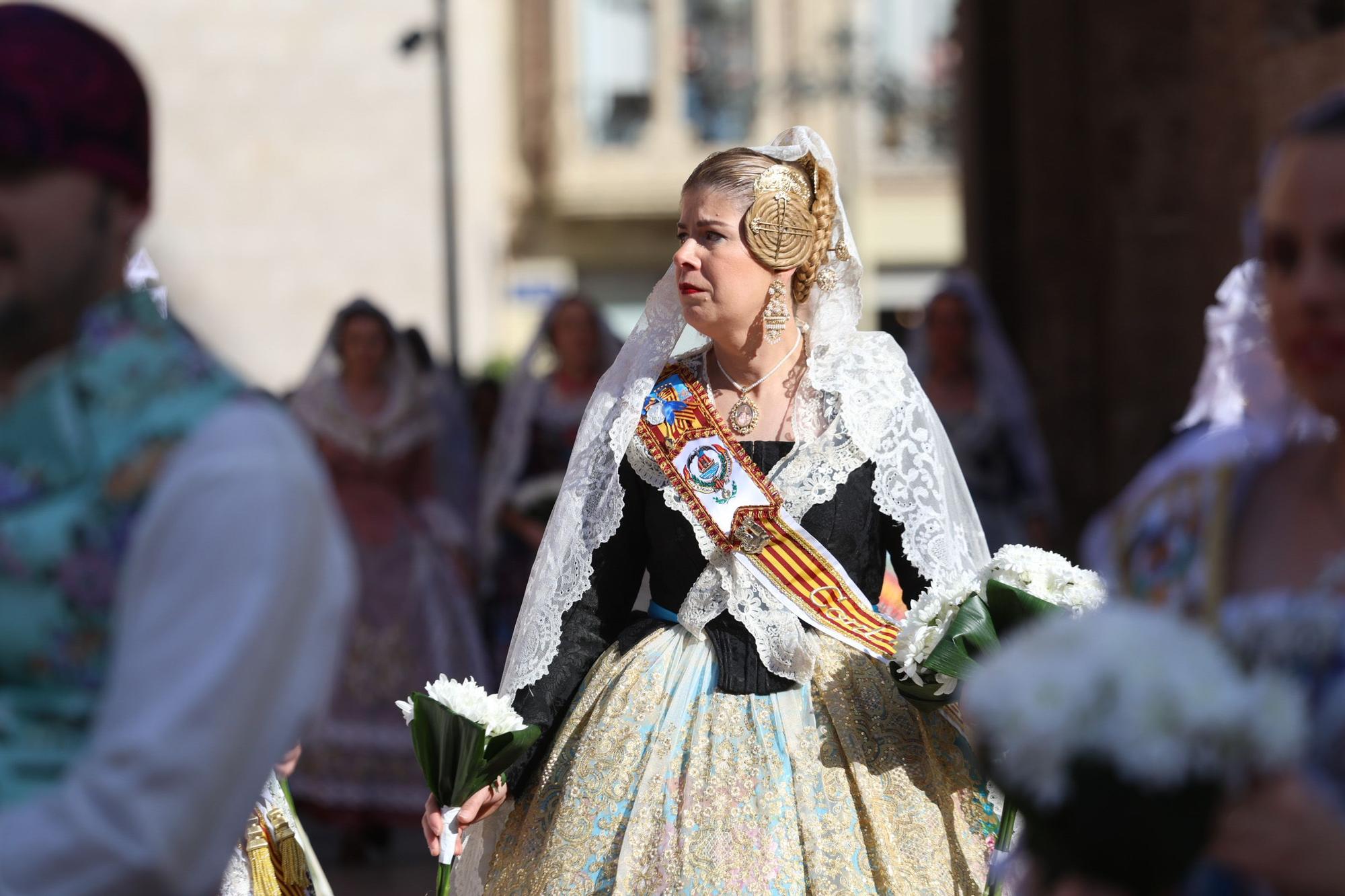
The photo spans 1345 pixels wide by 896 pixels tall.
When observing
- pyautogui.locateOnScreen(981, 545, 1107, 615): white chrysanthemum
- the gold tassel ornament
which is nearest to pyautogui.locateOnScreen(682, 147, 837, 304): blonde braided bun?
pyautogui.locateOnScreen(981, 545, 1107, 615): white chrysanthemum

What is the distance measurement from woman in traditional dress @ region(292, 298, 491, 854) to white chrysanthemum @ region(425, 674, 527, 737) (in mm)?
4689

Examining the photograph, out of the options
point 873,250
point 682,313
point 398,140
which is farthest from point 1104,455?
point 873,250

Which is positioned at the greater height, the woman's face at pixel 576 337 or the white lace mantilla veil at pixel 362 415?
the woman's face at pixel 576 337

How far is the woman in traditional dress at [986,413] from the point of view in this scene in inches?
303

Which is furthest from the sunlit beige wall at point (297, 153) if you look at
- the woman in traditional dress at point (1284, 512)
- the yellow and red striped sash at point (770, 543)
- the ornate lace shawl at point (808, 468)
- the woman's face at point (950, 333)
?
the woman in traditional dress at point (1284, 512)

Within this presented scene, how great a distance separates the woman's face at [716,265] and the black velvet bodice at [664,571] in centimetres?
26

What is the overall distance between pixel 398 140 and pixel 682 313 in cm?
1804

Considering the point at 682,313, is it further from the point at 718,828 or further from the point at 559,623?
the point at 718,828

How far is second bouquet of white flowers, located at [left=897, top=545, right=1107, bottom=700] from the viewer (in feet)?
10.4

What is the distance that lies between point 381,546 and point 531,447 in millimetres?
762

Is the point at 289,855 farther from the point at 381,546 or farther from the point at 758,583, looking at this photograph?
the point at 381,546

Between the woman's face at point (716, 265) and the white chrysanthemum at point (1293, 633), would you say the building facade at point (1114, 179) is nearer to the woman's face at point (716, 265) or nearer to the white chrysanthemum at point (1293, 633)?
the woman's face at point (716, 265)

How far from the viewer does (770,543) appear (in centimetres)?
355

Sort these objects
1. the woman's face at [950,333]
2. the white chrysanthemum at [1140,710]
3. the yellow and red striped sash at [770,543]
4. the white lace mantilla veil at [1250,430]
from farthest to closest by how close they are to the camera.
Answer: the woman's face at [950,333] < the yellow and red striped sash at [770,543] < the white lace mantilla veil at [1250,430] < the white chrysanthemum at [1140,710]
